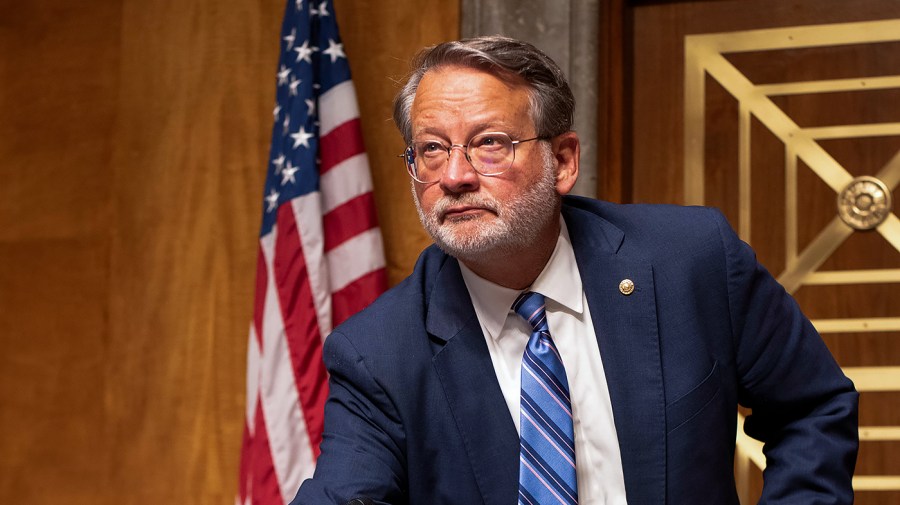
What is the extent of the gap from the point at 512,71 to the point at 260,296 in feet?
6.23

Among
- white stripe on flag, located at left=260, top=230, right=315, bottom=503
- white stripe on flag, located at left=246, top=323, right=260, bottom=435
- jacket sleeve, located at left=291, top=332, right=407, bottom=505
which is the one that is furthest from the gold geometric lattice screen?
jacket sleeve, located at left=291, top=332, right=407, bottom=505

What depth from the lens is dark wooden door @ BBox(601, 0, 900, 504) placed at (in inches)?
144

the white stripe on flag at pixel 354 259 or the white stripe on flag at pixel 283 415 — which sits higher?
the white stripe on flag at pixel 354 259

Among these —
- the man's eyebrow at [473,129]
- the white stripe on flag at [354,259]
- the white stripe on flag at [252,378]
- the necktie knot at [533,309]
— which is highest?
the man's eyebrow at [473,129]

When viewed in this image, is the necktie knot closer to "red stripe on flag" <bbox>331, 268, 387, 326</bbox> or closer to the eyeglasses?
the eyeglasses

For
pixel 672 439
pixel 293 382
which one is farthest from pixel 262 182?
pixel 672 439

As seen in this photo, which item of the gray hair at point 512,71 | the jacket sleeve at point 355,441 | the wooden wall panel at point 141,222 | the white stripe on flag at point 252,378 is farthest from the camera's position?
the wooden wall panel at point 141,222

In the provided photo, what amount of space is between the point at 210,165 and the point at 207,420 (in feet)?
3.17

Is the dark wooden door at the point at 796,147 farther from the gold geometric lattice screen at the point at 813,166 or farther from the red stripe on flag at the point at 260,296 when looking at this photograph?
the red stripe on flag at the point at 260,296

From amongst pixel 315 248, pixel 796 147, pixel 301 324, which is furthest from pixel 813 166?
pixel 301 324

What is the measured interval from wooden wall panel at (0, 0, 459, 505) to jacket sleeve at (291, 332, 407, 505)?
1880mm

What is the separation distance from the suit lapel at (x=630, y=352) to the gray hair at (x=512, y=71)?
0.84 feet

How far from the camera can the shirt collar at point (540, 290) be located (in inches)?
86.5

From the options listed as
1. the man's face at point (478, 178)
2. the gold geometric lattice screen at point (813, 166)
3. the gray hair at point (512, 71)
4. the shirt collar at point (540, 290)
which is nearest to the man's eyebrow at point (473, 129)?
the man's face at point (478, 178)
